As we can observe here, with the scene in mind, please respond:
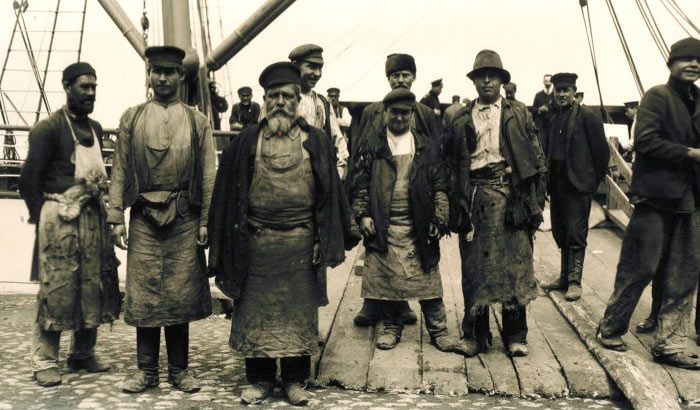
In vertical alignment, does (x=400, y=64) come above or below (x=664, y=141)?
above

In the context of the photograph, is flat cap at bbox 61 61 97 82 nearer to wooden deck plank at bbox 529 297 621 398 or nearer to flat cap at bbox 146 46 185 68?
flat cap at bbox 146 46 185 68

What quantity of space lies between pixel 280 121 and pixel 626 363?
105 inches

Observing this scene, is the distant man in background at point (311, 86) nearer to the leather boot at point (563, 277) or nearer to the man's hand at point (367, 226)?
the man's hand at point (367, 226)

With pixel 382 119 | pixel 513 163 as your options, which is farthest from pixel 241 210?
pixel 513 163

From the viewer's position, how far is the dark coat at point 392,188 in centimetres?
514

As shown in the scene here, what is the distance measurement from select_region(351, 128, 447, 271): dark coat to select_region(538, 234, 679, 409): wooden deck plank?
130cm

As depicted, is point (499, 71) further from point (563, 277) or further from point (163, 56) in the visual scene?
point (563, 277)

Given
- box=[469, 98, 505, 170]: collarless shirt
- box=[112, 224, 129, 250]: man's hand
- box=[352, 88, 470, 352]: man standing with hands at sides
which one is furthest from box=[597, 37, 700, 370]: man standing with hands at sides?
box=[112, 224, 129, 250]: man's hand

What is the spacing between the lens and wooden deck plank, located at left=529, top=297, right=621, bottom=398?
15.1 feet

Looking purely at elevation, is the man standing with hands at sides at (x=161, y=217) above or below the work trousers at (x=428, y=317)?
above

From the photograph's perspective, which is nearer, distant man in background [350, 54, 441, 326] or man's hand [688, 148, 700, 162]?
man's hand [688, 148, 700, 162]

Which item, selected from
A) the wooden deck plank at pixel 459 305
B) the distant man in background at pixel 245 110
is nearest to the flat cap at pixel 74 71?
the wooden deck plank at pixel 459 305

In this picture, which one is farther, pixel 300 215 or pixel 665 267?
pixel 665 267

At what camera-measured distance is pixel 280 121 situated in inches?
177
